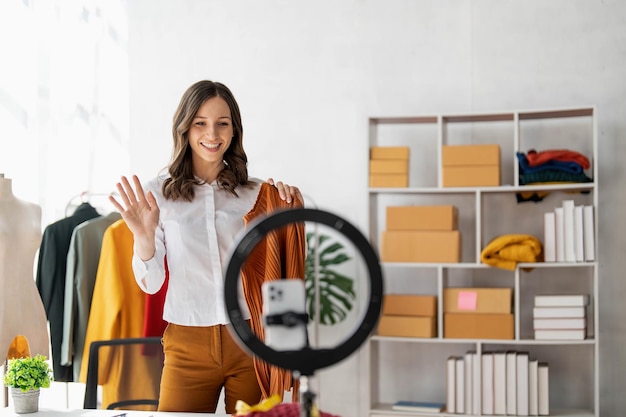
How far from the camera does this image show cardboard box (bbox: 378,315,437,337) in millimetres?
4074

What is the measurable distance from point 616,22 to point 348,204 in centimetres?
176

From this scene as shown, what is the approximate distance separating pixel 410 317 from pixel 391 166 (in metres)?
0.80

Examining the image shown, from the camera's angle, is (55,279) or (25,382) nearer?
(25,382)

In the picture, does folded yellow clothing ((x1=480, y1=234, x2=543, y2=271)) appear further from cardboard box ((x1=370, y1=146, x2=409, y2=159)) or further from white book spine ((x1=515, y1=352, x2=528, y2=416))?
cardboard box ((x1=370, y1=146, x2=409, y2=159))

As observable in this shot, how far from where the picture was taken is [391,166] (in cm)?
413

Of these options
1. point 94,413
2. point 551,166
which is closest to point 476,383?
point 551,166

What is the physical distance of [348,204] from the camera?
4.57 meters

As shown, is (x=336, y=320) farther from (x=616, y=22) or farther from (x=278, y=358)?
(x=278, y=358)

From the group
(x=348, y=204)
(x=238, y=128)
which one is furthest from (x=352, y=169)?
(x=238, y=128)

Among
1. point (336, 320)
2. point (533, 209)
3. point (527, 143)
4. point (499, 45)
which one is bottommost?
point (336, 320)

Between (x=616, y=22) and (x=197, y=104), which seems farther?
(x=616, y=22)

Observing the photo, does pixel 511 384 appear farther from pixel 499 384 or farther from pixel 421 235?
pixel 421 235

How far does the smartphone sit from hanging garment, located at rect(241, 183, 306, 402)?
1220 millimetres

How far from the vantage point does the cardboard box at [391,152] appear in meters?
4.14
